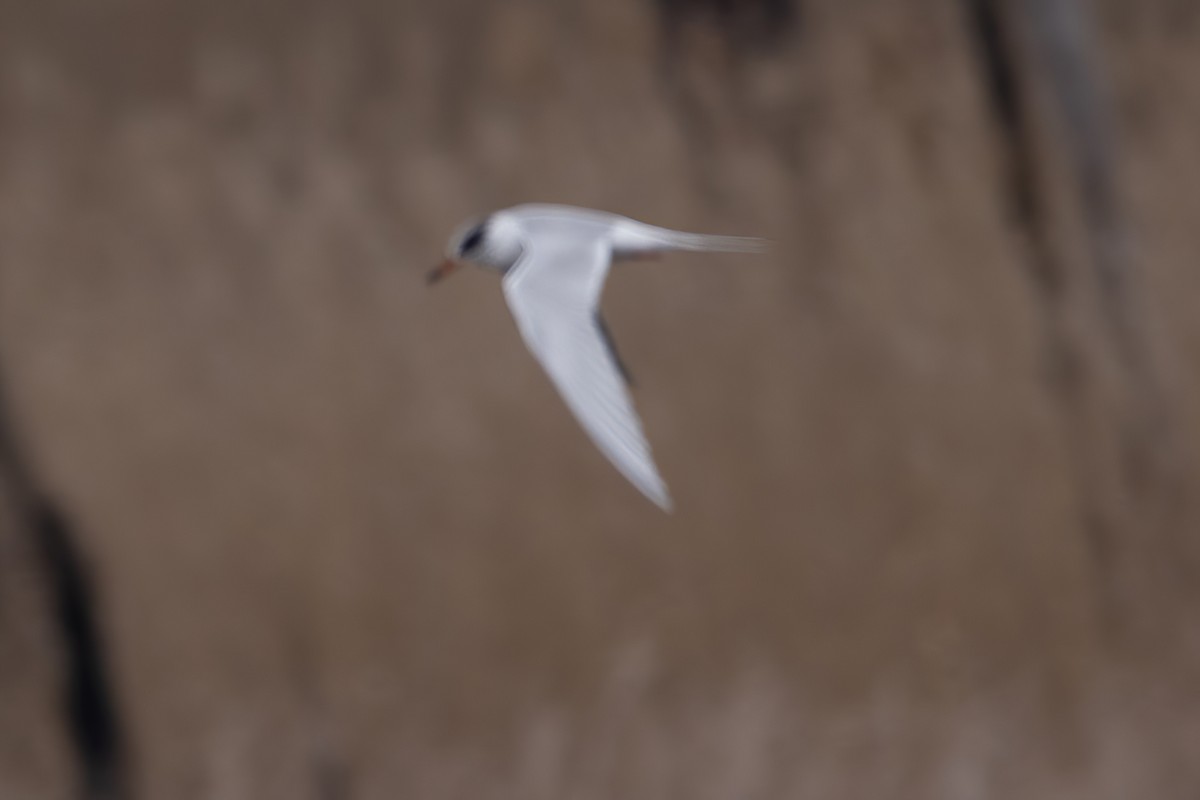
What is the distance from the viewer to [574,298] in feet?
4.25

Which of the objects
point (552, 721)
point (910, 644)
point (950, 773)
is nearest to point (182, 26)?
point (552, 721)

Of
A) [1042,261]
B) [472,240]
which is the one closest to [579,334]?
[472,240]

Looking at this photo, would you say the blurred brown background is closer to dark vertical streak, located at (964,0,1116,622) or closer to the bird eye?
dark vertical streak, located at (964,0,1116,622)

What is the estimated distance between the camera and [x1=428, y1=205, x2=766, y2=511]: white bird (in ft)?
3.49

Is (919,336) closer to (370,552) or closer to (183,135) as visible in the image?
(370,552)

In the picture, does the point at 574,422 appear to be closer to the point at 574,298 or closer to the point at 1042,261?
the point at 1042,261

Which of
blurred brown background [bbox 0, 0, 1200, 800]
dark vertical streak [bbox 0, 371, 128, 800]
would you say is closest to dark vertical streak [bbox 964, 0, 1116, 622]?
blurred brown background [bbox 0, 0, 1200, 800]

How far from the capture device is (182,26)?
7.79ft

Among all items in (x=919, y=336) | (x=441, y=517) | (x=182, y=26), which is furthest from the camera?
(x=919, y=336)

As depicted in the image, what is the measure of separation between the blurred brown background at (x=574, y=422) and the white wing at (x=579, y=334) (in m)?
1.05

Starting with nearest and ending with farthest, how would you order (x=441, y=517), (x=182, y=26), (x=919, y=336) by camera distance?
(x=182, y=26) → (x=441, y=517) → (x=919, y=336)

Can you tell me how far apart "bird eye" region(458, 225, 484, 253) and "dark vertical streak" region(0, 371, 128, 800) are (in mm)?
991

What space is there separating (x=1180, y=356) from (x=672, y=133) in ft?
2.86

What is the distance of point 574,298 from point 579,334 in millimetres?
65
